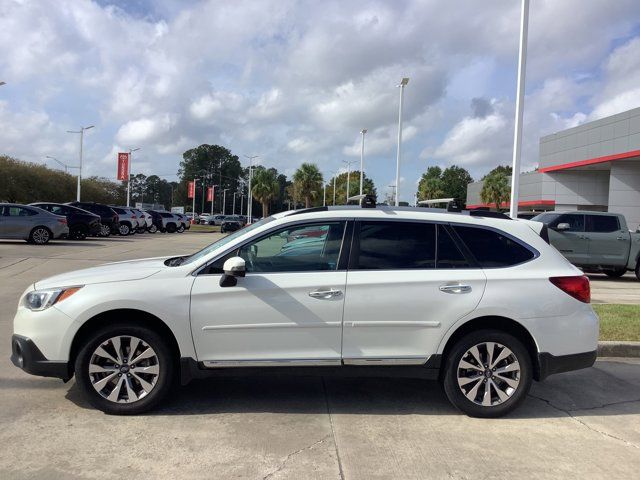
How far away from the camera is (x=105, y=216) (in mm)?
28406

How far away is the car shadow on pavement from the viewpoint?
4.80 meters

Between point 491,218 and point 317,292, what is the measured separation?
5.86 feet

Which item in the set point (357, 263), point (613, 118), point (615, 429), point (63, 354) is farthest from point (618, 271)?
point (613, 118)

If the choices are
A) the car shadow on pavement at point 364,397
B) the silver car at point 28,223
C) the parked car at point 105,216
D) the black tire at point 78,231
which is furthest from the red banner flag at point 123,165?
the car shadow on pavement at point 364,397

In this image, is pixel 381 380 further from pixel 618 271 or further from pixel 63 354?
pixel 618 271

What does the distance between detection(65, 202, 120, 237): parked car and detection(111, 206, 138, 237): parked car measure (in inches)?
64.5

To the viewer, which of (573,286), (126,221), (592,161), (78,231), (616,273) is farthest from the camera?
(592,161)

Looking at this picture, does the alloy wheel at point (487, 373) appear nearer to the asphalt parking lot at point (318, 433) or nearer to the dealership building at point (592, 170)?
the asphalt parking lot at point (318, 433)

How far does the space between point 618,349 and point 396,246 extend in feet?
12.1

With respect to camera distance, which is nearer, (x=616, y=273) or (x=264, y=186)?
(x=616, y=273)

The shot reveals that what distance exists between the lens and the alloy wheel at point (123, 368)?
4469 millimetres

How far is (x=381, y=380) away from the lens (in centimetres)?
568

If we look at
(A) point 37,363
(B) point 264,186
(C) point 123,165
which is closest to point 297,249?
(A) point 37,363

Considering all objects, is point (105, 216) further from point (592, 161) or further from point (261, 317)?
point (592, 161)
